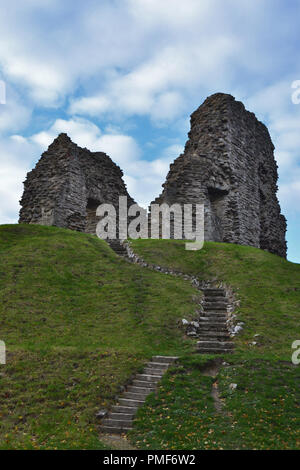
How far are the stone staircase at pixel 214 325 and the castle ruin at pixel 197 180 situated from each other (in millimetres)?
11831

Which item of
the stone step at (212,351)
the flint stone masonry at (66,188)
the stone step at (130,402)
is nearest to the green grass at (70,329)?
the stone step at (130,402)

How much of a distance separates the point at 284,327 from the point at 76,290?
32.7 feet

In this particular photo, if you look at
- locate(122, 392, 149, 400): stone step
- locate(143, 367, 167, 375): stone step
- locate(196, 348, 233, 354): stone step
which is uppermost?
locate(196, 348, 233, 354): stone step

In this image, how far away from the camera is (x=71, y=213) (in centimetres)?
3488

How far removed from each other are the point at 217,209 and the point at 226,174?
3.18 metres

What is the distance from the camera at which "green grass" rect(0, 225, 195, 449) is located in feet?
38.1

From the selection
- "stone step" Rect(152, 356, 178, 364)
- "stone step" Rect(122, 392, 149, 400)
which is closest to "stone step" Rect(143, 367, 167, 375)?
"stone step" Rect(152, 356, 178, 364)

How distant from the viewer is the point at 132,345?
16062 millimetres

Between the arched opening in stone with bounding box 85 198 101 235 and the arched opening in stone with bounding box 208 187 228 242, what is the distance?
34.5ft

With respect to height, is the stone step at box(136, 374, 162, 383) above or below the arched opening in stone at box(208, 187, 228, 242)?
below

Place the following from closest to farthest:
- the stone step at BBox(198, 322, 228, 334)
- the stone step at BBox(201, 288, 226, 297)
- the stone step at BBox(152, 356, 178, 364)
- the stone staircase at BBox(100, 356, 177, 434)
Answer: the stone staircase at BBox(100, 356, 177, 434)
the stone step at BBox(152, 356, 178, 364)
the stone step at BBox(198, 322, 228, 334)
the stone step at BBox(201, 288, 226, 297)

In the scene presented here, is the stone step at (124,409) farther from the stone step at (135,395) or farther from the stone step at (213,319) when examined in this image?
the stone step at (213,319)

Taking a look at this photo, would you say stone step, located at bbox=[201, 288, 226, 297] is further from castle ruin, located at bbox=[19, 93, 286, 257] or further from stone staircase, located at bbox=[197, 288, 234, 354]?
castle ruin, located at bbox=[19, 93, 286, 257]
